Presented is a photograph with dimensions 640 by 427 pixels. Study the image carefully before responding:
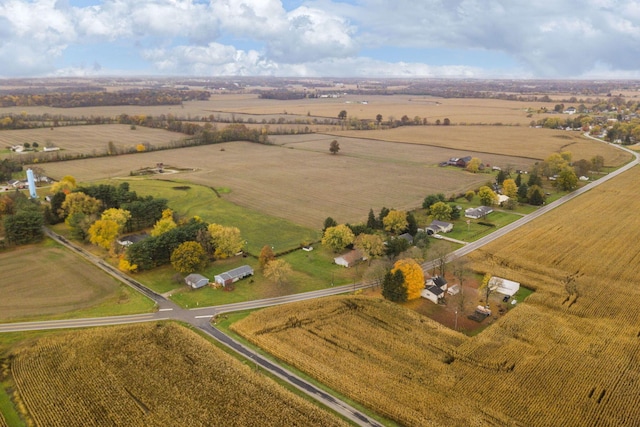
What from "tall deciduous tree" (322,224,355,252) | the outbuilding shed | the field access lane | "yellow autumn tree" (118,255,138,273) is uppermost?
"tall deciduous tree" (322,224,355,252)

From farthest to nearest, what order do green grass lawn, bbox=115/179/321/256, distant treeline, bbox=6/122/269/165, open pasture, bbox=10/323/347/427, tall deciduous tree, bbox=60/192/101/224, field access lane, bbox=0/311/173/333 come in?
distant treeline, bbox=6/122/269/165 → tall deciduous tree, bbox=60/192/101/224 → green grass lawn, bbox=115/179/321/256 → field access lane, bbox=0/311/173/333 → open pasture, bbox=10/323/347/427

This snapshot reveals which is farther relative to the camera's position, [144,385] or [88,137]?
[88,137]

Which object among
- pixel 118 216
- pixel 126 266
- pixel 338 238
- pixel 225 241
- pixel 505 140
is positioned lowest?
pixel 126 266

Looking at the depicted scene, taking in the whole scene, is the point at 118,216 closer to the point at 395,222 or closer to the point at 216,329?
the point at 216,329

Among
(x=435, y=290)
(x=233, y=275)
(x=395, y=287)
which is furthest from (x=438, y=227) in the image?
(x=233, y=275)

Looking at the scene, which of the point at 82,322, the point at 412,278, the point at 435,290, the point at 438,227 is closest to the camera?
the point at 82,322

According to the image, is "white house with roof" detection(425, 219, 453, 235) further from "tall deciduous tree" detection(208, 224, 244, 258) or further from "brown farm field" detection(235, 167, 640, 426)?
"tall deciduous tree" detection(208, 224, 244, 258)

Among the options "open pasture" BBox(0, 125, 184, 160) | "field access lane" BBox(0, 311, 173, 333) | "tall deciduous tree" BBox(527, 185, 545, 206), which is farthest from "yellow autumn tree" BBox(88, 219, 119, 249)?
"open pasture" BBox(0, 125, 184, 160)
